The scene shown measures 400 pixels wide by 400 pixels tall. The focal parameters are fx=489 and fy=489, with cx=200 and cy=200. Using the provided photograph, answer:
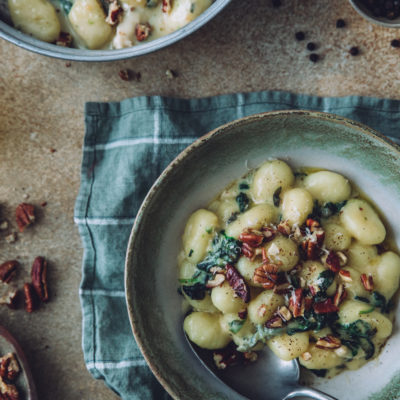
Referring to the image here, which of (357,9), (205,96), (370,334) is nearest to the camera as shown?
(370,334)

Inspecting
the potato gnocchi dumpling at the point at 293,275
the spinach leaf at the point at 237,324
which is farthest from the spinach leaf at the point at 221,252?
the spinach leaf at the point at 237,324

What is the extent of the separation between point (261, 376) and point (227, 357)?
98 mm

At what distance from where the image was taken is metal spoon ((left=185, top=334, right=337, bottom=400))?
1137 millimetres

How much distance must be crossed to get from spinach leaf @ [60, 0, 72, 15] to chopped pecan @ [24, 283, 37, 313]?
2.34ft

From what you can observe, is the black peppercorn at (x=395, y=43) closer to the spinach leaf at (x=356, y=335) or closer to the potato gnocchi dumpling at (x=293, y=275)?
the potato gnocchi dumpling at (x=293, y=275)

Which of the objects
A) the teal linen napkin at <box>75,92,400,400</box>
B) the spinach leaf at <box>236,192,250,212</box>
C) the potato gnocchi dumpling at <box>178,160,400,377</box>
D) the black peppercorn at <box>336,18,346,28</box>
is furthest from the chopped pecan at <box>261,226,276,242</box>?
the black peppercorn at <box>336,18,346,28</box>

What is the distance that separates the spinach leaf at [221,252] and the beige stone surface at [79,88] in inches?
16.2

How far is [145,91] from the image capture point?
130cm

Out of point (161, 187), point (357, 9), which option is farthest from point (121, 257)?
point (357, 9)

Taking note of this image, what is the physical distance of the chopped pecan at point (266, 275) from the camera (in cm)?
100

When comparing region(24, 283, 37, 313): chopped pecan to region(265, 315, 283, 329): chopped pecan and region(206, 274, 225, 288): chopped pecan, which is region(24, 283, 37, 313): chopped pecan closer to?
region(206, 274, 225, 288): chopped pecan

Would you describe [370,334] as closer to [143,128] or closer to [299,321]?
[299,321]

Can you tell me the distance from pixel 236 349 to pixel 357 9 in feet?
2.80

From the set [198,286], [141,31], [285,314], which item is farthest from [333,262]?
[141,31]
